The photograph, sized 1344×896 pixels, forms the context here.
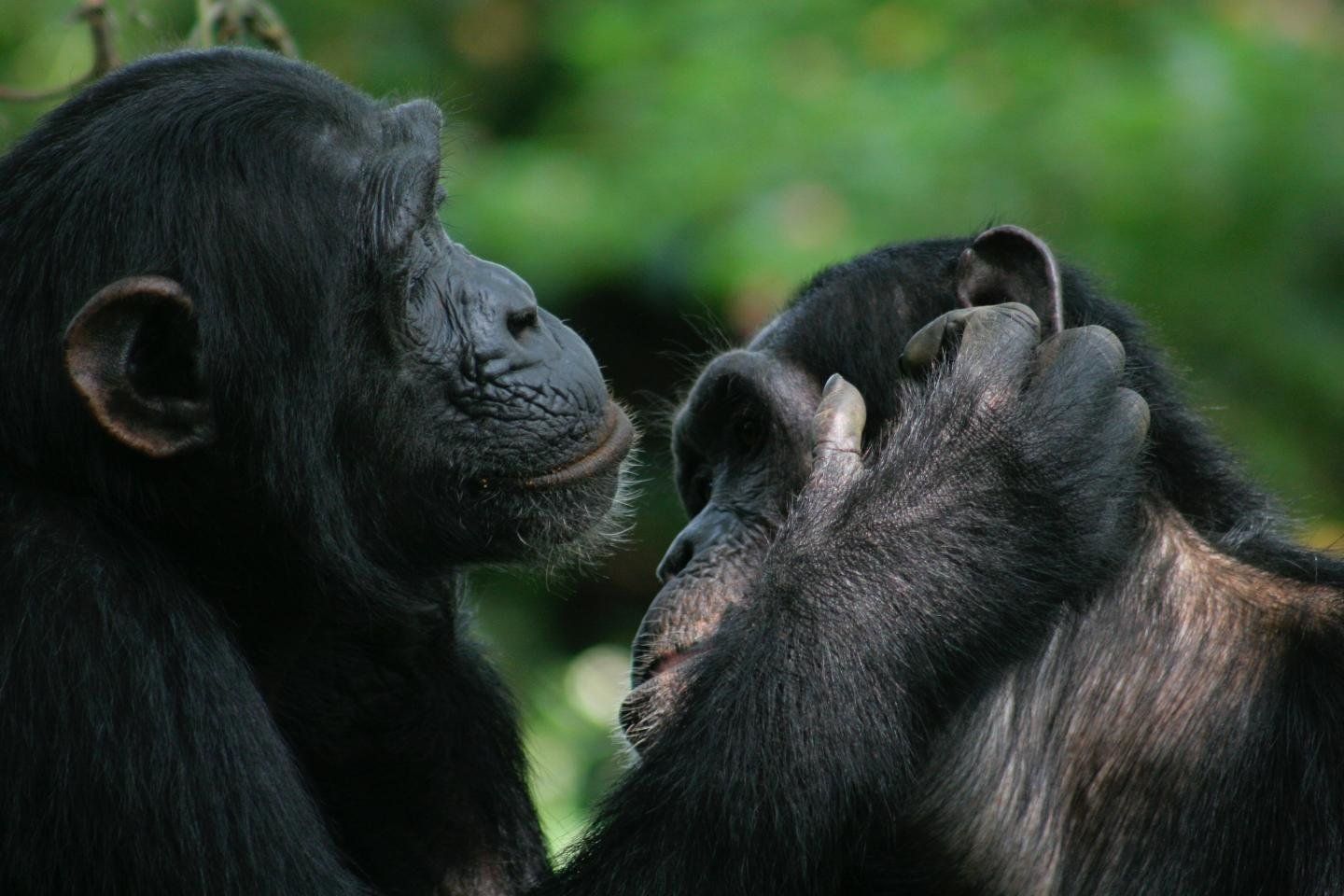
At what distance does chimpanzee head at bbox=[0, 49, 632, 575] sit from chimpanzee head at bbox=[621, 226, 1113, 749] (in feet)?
1.25

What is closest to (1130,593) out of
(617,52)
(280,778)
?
(280,778)

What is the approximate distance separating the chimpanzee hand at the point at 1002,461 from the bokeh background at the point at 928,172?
12.1 ft

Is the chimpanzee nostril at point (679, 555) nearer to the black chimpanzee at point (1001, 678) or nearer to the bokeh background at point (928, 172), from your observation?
the black chimpanzee at point (1001, 678)

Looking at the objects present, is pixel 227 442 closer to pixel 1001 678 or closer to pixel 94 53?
pixel 94 53

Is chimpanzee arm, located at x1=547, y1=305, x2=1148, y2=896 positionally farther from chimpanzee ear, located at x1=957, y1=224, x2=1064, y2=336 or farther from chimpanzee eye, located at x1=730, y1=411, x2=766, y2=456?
chimpanzee eye, located at x1=730, y1=411, x2=766, y2=456

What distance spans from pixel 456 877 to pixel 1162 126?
546 centimetres

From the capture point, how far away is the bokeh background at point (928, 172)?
8.06 metres

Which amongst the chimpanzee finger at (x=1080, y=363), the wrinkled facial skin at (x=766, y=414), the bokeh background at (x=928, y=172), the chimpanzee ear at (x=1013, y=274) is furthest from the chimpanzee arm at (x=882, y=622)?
the bokeh background at (x=928, y=172)

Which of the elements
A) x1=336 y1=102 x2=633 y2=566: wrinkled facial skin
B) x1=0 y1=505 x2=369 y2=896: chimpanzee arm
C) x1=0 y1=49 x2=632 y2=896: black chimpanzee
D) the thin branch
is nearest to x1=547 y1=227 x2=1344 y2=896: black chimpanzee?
x1=336 y1=102 x2=633 y2=566: wrinkled facial skin

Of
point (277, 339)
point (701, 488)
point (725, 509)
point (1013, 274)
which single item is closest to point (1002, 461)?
point (1013, 274)

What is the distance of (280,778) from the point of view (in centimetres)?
334

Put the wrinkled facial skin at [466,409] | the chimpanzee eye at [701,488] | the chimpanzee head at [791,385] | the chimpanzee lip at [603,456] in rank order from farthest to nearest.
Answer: the chimpanzee eye at [701,488] < the chimpanzee head at [791,385] < the chimpanzee lip at [603,456] < the wrinkled facial skin at [466,409]

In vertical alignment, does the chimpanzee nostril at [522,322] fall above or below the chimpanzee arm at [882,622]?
above

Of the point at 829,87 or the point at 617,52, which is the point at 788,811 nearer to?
the point at 829,87
